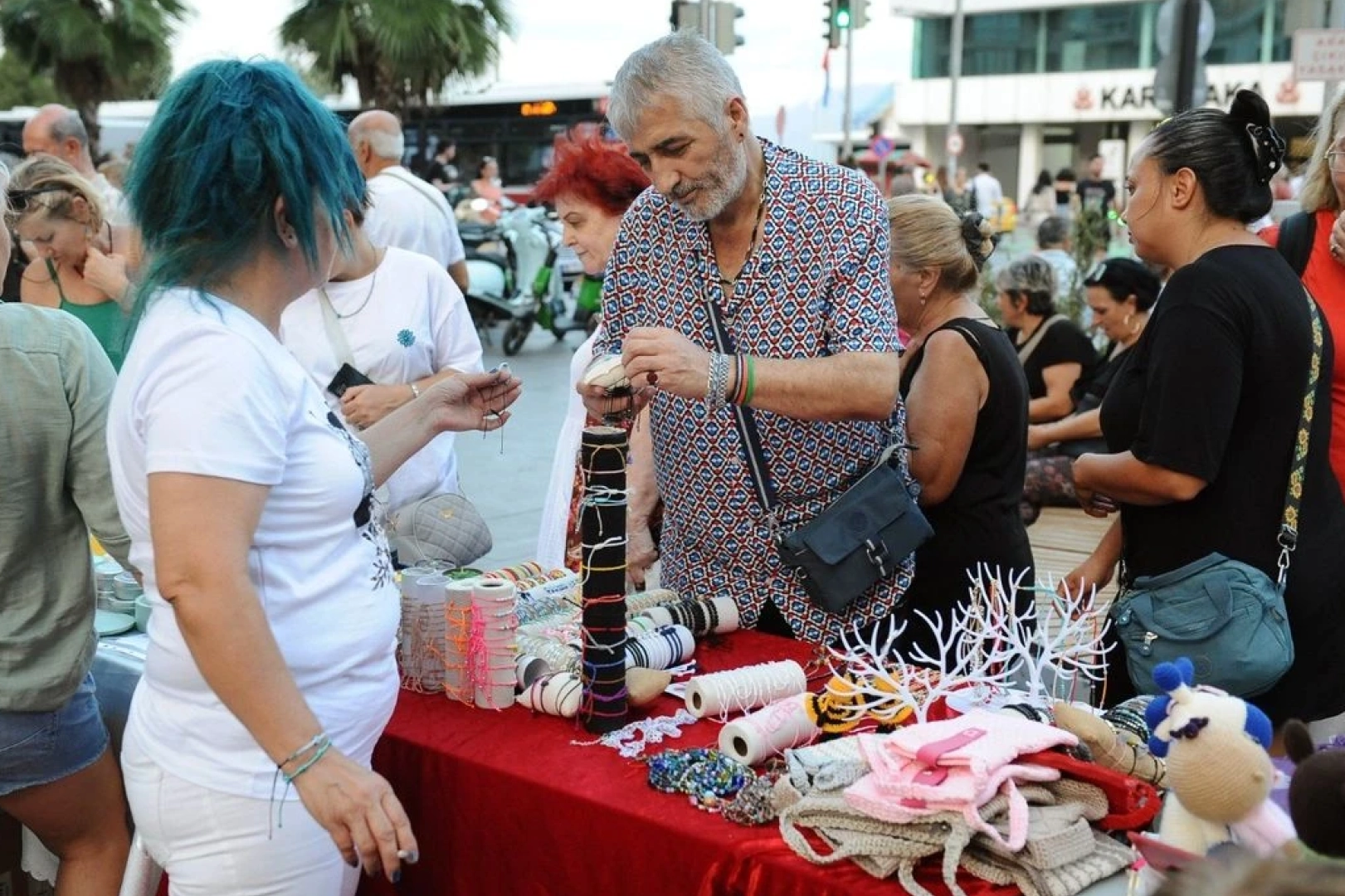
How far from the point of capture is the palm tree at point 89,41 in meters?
20.4

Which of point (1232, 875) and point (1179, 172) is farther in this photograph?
point (1179, 172)

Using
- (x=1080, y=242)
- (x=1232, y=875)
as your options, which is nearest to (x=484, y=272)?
(x=1080, y=242)

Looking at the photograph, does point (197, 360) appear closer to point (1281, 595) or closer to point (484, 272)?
point (1281, 595)

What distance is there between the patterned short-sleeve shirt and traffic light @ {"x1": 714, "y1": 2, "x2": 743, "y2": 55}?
23.7ft

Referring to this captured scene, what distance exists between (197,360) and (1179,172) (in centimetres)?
173

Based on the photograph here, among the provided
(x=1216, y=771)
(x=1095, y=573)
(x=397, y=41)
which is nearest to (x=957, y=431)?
(x=1095, y=573)

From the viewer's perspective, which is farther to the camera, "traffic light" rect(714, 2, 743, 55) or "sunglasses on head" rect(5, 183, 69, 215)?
"traffic light" rect(714, 2, 743, 55)

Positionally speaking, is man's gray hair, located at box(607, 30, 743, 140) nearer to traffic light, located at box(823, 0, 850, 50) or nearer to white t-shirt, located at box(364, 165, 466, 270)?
white t-shirt, located at box(364, 165, 466, 270)

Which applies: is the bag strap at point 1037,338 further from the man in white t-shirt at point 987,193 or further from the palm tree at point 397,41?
the man in white t-shirt at point 987,193

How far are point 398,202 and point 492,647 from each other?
3961 mm

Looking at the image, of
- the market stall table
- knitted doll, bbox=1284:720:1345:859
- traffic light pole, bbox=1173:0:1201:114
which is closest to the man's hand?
the market stall table

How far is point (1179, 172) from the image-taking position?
231 centimetres

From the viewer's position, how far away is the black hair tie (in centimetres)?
229

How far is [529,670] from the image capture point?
2.15 meters
